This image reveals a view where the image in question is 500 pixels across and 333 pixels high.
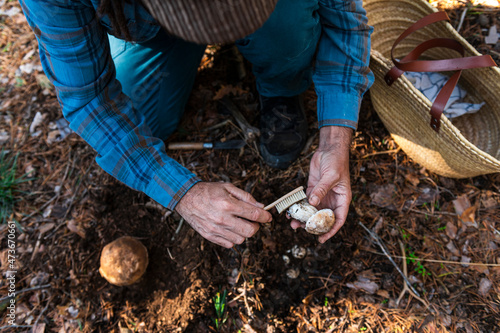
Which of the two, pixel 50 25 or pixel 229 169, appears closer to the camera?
pixel 50 25

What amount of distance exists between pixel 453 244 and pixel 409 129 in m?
0.86

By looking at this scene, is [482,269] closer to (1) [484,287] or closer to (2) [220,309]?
(1) [484,287]

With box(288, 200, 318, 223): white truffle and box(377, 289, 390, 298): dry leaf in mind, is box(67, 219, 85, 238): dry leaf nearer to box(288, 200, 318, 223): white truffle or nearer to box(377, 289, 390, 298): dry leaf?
box(288, 200, 318, 223): white truffle

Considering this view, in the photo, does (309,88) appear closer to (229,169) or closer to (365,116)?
(365,116)

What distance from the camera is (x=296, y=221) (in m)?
1.82

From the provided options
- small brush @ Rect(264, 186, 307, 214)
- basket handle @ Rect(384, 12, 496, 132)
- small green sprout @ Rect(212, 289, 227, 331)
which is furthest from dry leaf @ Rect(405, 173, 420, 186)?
small green sprout @ Rect(212, 289, 227, 331)

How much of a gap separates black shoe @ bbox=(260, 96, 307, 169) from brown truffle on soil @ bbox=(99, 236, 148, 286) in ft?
3.72

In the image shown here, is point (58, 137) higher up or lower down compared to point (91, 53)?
lower down

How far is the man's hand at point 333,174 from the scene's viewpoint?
1.77m

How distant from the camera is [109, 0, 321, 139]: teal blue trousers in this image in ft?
6.34

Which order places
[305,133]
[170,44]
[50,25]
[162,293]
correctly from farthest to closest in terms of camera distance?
[305,133], [170,44], [162,293], [50,25]

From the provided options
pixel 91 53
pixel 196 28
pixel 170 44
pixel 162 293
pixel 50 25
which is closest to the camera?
pixel 196 28

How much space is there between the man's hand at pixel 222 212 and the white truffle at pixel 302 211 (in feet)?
0.57

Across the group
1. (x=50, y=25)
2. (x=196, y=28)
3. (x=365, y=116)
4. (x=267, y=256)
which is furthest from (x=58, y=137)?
(x=365, y=116)
